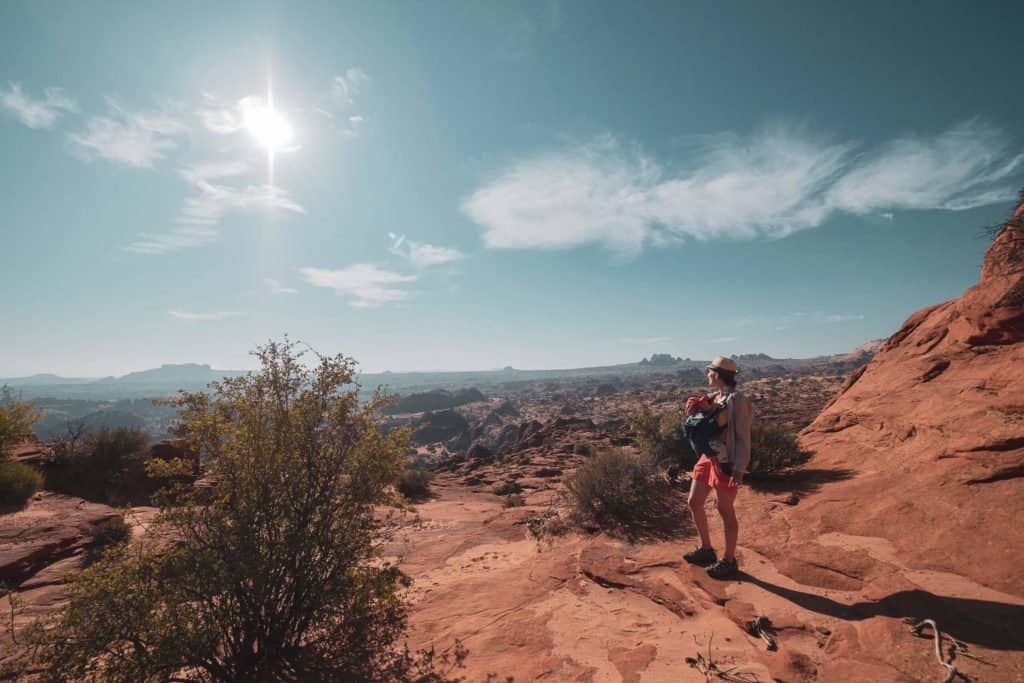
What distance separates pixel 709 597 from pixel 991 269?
1080 centimetres

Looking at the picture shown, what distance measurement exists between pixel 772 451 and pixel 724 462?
4389mm

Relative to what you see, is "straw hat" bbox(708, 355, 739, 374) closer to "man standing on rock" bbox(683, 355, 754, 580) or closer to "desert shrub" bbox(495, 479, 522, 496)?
"man standing on rock" bbox(683, 355, 754, 580)

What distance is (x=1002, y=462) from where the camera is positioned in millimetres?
4652

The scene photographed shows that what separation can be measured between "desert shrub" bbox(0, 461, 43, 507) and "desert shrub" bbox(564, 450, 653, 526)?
1199 centimetres

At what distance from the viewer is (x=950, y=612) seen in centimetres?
304

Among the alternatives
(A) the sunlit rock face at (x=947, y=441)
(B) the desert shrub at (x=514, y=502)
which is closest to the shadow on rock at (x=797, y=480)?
(A) the sunlit rock face at (x=947, y=441)

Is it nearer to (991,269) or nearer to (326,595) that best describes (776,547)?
(326,595)

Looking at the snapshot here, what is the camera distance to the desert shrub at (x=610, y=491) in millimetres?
7000

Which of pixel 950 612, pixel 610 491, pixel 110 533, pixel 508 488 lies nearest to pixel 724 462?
pixel 950 612

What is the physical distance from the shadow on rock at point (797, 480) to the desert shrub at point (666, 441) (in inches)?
128

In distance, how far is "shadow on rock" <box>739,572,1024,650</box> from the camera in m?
2.76

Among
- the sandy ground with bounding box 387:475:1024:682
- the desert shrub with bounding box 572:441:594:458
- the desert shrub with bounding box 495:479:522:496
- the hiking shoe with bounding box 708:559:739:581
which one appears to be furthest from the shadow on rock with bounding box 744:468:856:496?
the desert shrub with bounding box 572:441:594:458

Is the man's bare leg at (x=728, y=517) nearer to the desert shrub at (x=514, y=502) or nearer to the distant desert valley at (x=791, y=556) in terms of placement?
the distant desert valley at (x=791, y=556)

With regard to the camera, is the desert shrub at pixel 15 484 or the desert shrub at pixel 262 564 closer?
the desert shrub at pixel 262 564
